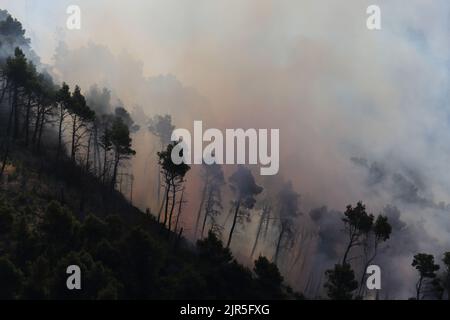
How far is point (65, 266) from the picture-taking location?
51906 millimetres

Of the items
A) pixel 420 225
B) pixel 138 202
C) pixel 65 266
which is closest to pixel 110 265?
pixel 65 266

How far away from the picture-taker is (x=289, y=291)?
86.4m

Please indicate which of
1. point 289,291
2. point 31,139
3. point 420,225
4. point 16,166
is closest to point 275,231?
point 420,225

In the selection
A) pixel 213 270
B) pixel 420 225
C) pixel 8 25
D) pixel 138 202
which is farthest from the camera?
pixel 420 225

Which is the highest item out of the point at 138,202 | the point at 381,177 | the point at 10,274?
the point at 381,177

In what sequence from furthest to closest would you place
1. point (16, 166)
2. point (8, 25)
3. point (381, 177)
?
point (381, 177), point (8, 25), point (16, 166)
